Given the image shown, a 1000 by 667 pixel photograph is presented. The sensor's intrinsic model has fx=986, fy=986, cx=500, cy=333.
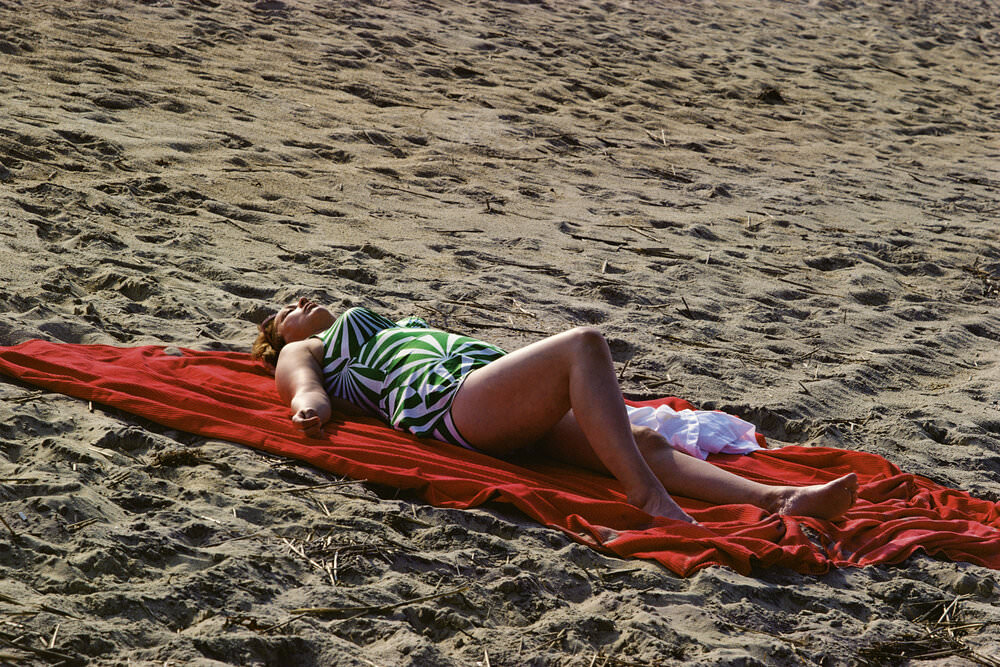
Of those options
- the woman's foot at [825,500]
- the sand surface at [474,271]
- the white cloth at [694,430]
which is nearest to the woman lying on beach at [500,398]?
the woman's foot at [825,500]

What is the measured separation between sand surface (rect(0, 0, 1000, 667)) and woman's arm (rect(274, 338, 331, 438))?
0.23 m

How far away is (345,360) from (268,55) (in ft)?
17.9

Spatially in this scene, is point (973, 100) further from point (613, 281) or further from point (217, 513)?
point (217, 513)

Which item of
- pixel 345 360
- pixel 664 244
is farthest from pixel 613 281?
pixel 345 360

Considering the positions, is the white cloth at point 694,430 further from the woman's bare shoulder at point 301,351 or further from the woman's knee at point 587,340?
the woman's bare shoulder at point 301,351

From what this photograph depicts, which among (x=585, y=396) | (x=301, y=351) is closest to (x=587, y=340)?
(x=585, y=396)

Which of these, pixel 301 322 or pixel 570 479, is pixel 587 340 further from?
pixel 301 322

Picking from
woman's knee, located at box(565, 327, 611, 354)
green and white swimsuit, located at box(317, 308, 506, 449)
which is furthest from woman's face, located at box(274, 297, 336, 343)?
woman's knee, located at box(565, 327, 611, 354)

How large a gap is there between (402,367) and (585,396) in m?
0.78

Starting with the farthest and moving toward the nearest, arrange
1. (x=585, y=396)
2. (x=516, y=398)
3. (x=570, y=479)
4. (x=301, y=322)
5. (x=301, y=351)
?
(x=301, y=322)
(x=301, y=351)
(x=570, y=479)
(x=516, y=398)
(x=585, y=396)

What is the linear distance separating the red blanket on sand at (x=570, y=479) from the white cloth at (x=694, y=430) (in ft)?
0.17

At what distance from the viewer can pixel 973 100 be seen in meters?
10.9

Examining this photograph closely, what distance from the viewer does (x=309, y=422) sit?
11.1 feet

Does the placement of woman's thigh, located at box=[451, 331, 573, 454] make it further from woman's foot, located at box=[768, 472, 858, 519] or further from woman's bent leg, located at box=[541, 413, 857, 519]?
woman's foot, located at box=[768, 472, 858, 519]
